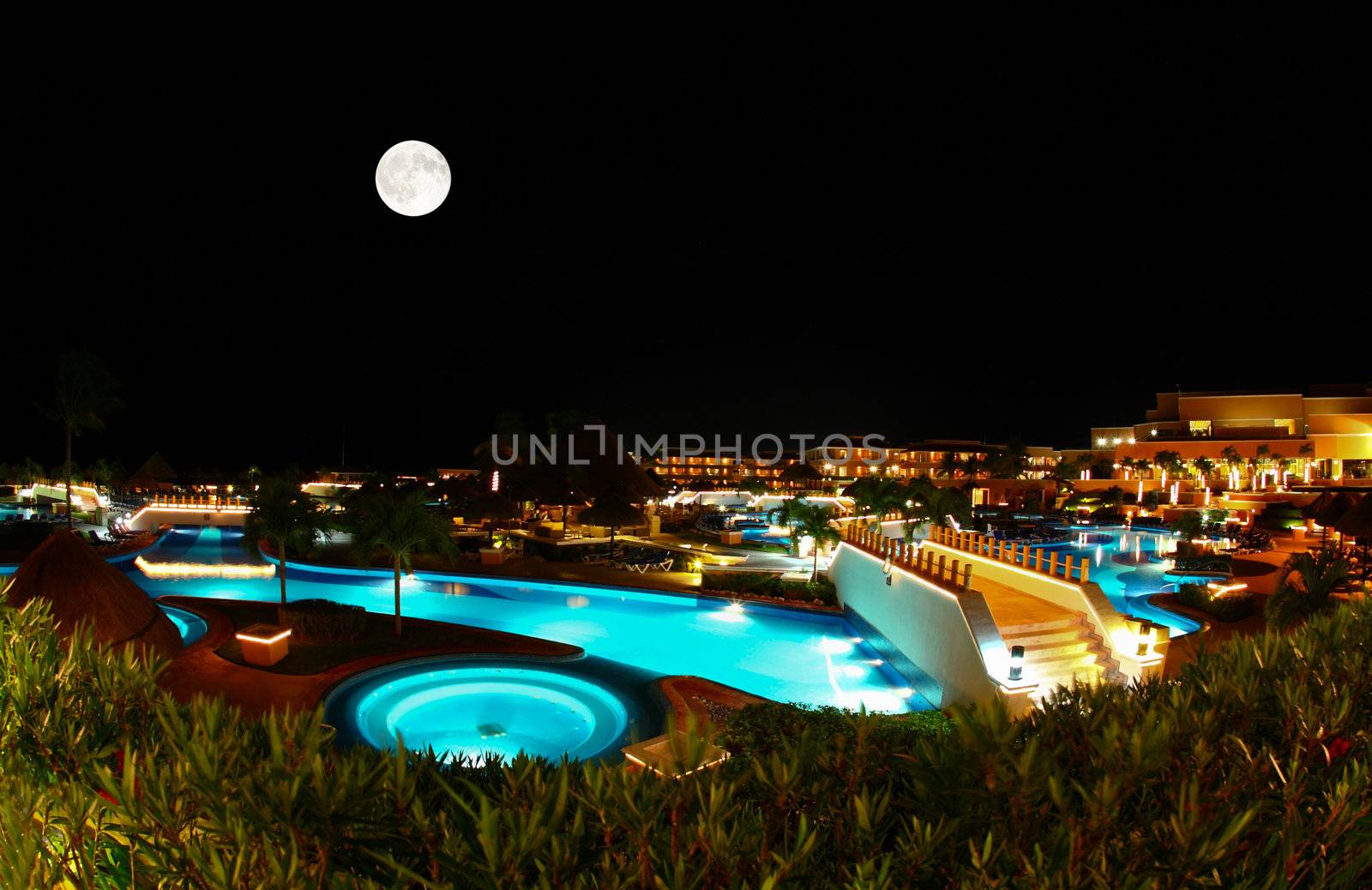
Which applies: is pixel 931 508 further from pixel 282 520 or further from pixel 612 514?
pixel 282 520

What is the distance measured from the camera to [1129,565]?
21.0 metres

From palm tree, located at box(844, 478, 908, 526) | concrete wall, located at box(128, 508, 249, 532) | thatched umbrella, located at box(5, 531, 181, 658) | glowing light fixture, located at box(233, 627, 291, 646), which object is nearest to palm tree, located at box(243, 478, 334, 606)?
glowing light fixture, located at box(233, 627, 291, 646)

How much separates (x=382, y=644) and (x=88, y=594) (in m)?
3.61

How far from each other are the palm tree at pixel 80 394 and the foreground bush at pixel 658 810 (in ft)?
109

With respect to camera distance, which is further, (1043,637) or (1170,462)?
(1170,462)

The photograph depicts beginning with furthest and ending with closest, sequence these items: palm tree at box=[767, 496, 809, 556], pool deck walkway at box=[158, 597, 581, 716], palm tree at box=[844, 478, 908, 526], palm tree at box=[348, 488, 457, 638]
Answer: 1. palm tree at box=[844, 478, 908, 526]
2. palm tree at box=[767, 496, 809, 556]
3. palm tree at box=[348, 488, 457, 638]
4. pool deck walkway at box=[158, 597, 581, 716]

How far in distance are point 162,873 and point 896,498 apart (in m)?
18.8

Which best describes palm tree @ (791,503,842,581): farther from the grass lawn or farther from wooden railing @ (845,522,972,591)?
the grass lawn

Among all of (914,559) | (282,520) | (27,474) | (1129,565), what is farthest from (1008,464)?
(27,474)

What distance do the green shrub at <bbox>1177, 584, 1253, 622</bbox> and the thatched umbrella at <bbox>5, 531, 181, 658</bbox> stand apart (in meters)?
16.4

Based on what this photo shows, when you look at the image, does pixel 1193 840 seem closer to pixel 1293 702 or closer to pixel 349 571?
pixel 1293 702

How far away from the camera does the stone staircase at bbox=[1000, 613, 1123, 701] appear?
350 inches

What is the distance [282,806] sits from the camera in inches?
77.7

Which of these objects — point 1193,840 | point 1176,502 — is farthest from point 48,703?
point 1176,502
